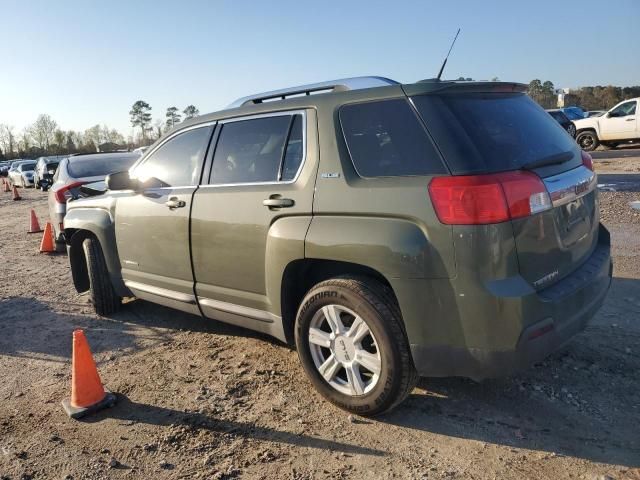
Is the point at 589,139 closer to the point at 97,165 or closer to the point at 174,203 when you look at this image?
the point at 97,165

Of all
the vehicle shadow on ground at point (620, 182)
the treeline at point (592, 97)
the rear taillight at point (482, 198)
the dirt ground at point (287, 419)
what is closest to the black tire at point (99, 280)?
the dirt ground at point (287, 419)

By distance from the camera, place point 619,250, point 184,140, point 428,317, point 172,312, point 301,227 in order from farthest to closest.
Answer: point 619,250 → point 172,312 → point 184,140 → point 301,227 → point 428,317

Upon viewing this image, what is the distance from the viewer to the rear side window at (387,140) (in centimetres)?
283

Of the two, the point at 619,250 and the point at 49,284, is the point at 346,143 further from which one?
the point at 49,284

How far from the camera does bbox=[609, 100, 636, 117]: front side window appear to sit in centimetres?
1902

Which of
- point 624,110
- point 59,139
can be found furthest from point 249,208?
point 59,139

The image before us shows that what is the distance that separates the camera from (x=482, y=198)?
2607 mm

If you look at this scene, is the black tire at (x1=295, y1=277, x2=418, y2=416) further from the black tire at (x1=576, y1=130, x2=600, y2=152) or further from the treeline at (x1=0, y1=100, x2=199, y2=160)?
the treeline at (x1=0, y1=100, x2=199, y2=160)

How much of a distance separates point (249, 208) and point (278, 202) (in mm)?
310

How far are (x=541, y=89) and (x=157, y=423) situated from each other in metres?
81.0

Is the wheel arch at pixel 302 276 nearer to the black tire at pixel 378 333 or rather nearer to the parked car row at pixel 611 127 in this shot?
the black tire at pixel 378 333

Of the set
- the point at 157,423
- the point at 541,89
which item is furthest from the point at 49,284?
the point at 541,89

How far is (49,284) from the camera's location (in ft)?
23.0

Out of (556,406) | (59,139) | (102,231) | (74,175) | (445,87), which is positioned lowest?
(556,406)
